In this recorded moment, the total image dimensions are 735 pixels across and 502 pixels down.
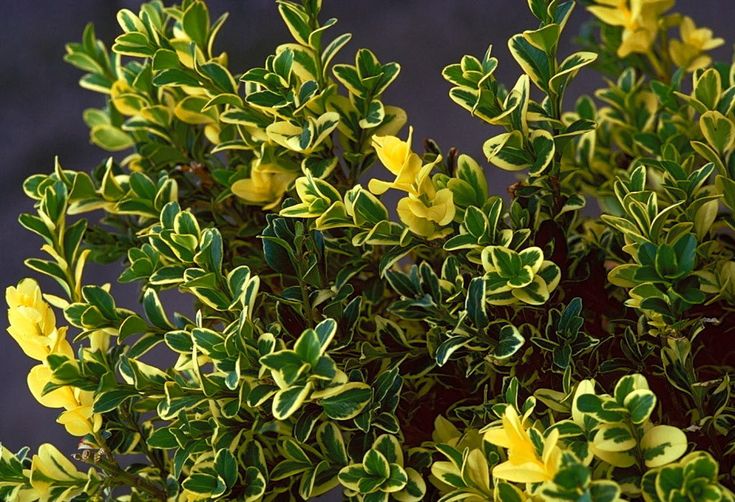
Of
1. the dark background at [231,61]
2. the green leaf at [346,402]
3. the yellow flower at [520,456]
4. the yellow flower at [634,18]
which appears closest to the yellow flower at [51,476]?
the green leaf at [346,402]

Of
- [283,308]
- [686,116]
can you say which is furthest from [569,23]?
[283,308]

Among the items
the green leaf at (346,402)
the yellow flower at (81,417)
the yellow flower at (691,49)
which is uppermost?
the yellow flower at (691,49)

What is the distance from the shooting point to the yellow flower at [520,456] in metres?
0.46

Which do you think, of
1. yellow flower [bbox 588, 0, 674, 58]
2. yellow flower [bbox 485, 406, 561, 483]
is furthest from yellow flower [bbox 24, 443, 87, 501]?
yellow flower [bbox 588, 0, 674, 58]

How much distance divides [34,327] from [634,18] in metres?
0.55

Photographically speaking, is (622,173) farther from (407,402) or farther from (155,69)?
(155,69)

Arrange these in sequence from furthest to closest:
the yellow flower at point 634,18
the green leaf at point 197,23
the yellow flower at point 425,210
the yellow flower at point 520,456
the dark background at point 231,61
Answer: the dark background at point 231,61 < the yellow flower at point 634,18 < the green leaf at point 197,23 < the yellow flower at point 425,210 < the yellow flower at point 520,456

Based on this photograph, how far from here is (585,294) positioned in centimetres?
67

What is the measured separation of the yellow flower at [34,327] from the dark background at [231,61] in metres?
0.94

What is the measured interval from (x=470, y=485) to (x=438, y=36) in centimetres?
116

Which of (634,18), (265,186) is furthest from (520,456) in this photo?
(634,18)

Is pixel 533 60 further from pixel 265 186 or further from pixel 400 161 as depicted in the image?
pixel 265 186

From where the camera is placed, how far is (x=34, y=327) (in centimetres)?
60

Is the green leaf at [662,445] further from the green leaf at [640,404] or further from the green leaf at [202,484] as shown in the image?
the green leaf at [202,484]
